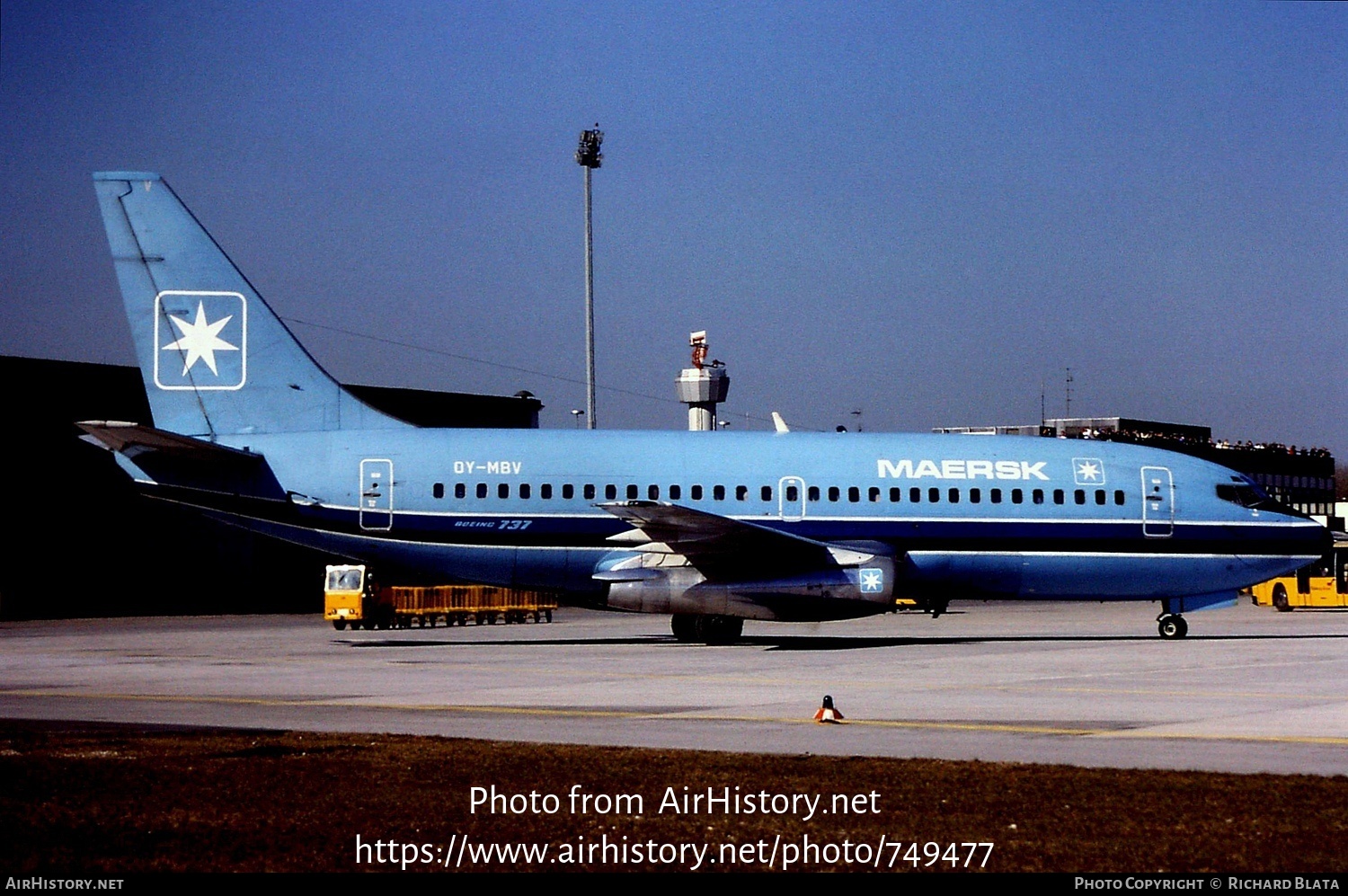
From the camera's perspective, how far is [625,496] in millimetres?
36344

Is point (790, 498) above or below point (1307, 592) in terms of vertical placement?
above

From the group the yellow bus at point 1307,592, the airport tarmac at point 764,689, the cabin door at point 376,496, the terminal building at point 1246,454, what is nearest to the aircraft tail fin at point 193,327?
the cabin door at point 376,496

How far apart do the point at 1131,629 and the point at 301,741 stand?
33.2 meters

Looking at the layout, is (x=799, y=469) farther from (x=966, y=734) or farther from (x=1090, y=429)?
(x=1090, y=429)

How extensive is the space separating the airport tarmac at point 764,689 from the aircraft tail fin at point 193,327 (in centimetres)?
526

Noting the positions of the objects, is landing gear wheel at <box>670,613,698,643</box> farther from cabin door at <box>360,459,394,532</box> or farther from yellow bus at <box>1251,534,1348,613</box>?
yellow bus at <box>1251,534,1348,613</box>

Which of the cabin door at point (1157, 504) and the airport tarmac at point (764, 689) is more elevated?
the cabin door at point (1157, 504)

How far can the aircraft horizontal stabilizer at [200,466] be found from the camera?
1342 inches

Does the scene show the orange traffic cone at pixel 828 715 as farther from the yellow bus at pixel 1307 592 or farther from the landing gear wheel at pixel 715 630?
the yellow bus at pixel 1307 592

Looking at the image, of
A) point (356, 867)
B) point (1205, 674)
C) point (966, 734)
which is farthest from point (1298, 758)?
point (1205, 674)

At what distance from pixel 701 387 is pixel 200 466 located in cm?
6445

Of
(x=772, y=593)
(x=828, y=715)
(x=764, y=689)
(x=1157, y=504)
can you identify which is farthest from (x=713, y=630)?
(x=828, y=715)

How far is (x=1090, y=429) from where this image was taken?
135125 mm

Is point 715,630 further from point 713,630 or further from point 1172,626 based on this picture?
point 1172,626
